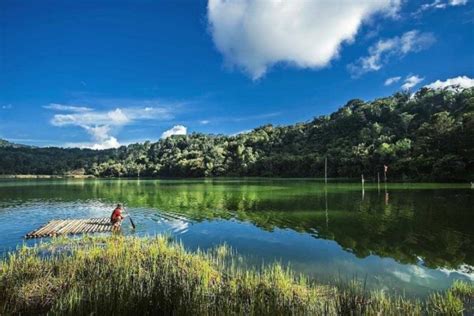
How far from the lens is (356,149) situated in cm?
10256

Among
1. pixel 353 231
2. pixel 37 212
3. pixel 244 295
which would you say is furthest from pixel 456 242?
pixel 37 212

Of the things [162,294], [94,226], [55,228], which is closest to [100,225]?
[94,226]

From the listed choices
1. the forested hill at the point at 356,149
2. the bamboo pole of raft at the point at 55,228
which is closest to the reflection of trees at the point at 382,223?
the bamboo pole of raft at the point at 55,228

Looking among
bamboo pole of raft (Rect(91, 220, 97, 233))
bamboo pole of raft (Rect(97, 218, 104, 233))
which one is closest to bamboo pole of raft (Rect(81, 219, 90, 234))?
bamboo pole of raft (Rect(91, 220, 97, 233))

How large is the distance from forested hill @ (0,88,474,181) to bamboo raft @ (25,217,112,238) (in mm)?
66841

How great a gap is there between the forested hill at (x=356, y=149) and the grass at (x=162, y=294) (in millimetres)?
70646

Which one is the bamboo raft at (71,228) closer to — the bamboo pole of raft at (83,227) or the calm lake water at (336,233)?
the bamboo pole of raft at (83,227)

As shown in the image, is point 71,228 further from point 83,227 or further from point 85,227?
point 85,227

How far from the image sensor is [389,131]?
4656 inches

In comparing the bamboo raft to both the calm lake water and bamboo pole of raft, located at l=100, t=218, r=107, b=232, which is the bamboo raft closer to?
bamboo pole of raft, located at l=100, t=218, r=107, b=232

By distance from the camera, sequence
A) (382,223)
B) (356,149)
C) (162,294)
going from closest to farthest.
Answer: (162,294), (382,223), (356,149)

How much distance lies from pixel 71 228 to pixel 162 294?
18.2m

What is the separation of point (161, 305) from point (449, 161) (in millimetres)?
75429

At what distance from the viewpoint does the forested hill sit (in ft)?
246
